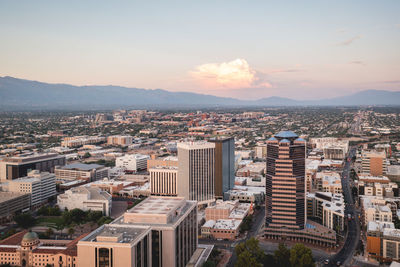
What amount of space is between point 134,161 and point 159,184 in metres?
22.2

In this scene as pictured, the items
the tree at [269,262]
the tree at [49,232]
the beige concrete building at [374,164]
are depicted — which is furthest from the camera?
the beige concrete building at [374,164]

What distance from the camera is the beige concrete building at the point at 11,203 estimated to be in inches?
1667

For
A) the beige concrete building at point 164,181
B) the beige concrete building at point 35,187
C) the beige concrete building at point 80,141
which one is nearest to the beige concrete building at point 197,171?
the beige concrete building at point 164,181

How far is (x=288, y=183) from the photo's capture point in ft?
118

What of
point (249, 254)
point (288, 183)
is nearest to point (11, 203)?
point (249, 254)

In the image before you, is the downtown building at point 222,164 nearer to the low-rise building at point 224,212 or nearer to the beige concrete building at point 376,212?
the low-rise building at point 224,212

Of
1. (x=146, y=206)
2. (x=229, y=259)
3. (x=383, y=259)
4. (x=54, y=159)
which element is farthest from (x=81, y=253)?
(x=54, y=159)

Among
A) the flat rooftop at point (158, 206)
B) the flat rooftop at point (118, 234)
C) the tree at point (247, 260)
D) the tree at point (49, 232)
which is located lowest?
the tree at point (49, 232)

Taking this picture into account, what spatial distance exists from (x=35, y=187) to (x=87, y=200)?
769 centimetres

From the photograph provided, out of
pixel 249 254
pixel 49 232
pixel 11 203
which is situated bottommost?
pixel 49 232

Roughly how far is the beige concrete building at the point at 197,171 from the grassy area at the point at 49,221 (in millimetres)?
13479

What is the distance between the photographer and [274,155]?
3656 centimetres

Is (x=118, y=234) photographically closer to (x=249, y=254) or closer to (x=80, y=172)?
(x=249, y=254)

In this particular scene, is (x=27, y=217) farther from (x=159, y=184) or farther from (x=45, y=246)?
(x=159, y=184)
